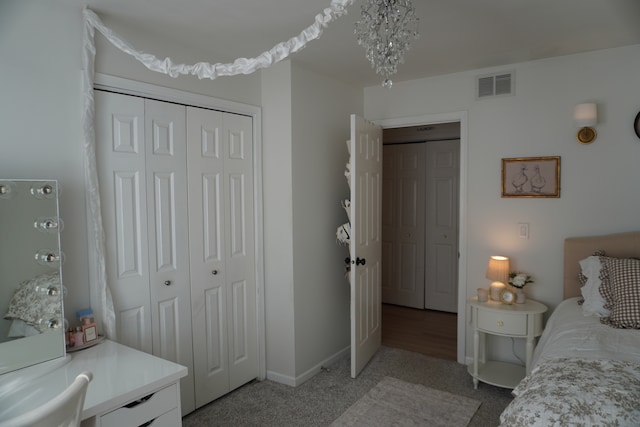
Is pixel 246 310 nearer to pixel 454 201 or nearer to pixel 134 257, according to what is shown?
A: pixel 134 257

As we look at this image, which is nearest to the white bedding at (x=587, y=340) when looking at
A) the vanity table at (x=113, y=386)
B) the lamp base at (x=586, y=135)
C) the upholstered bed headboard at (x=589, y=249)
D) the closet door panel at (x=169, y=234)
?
the upholstered bed headboard at (x=589, y=249)

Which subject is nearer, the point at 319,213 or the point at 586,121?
the point at 586,121

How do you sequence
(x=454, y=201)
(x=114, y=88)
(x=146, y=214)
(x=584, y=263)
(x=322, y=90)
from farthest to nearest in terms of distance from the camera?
1. (x=454, y=201)
2. (x=322, y=90)
3. (x=584, y=263)
4. (x=146, y=214)
5. (x=114, y=88)

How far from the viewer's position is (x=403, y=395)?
3014mm

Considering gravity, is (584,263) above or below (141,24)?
below

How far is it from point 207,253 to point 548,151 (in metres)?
2.57

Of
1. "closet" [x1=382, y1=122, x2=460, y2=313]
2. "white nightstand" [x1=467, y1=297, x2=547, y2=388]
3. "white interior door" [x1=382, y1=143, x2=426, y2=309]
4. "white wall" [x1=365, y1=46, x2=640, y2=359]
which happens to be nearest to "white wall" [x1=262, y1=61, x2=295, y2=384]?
"white wall" [x1=365, y1=46, x2=640, y2=359]

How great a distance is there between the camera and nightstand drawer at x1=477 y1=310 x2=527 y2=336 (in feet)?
9.58

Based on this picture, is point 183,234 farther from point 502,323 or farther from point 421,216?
point 421,216

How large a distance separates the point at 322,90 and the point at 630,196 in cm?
233

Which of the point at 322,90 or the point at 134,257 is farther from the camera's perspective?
the point at 322,90

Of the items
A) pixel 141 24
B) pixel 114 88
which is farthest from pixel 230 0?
pixel 114 88

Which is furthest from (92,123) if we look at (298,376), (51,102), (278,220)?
(298,376)

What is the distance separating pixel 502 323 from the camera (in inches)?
117
